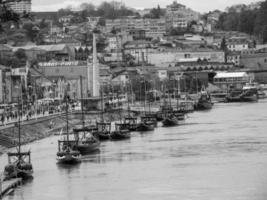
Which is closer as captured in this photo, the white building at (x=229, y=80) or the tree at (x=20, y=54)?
the tree at (x=20, y=54)

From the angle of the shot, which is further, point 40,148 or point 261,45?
point 261,45

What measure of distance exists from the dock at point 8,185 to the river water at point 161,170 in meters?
0.29

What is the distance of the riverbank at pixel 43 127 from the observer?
192 ft

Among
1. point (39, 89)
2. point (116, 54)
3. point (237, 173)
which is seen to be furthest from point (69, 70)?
point (237, 173)

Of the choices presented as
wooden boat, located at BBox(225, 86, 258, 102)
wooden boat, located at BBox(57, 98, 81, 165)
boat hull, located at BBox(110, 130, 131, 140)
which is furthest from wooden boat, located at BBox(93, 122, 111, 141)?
wooden boat, located at BBox(225, 86, 258, 102)

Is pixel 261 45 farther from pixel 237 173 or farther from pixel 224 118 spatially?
pixel 237 173

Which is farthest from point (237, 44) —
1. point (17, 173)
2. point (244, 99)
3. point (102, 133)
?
point (17, 173)

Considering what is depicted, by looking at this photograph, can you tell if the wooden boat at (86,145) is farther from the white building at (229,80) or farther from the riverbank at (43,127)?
the white building at (229,80)

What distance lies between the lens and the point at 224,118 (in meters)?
84.8

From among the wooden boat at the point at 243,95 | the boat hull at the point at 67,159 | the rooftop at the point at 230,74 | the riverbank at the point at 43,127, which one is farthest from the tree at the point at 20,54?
the boat hull at the point at 67,159

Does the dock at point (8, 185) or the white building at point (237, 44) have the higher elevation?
A: the white building at point (237, 44)

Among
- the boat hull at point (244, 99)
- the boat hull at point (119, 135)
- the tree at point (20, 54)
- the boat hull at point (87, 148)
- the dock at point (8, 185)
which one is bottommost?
the boat hull at point (244, 99)

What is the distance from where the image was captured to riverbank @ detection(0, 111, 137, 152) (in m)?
58.5

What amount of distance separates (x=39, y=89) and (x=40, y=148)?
153 feet
